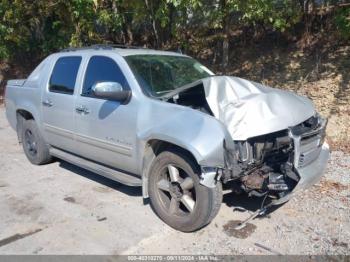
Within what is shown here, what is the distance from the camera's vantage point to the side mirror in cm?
458

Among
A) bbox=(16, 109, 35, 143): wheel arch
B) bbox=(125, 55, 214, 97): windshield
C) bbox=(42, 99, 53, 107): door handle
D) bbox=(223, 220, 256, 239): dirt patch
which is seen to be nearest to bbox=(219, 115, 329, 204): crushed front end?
bbox=(223, 220, 256, 239): dirt patch

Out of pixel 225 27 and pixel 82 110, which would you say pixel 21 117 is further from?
pixel 225 27

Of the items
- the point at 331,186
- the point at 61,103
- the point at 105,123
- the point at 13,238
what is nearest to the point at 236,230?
the point at 331,186

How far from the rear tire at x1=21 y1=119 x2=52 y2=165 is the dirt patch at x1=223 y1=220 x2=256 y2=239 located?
344 cm

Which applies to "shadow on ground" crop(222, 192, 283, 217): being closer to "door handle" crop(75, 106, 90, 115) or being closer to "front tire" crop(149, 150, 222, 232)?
"front tire" crop(149, 150, 222, 232)

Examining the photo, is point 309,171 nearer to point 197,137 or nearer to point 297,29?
point 197,137

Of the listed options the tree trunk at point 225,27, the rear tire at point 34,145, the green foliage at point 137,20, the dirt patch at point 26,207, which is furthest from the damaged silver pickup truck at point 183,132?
the tree trunk at point 225,27

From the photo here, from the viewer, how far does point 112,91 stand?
4633mm

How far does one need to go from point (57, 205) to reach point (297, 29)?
7796 millimetres

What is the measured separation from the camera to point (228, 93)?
4453 mm

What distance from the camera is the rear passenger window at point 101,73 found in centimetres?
501

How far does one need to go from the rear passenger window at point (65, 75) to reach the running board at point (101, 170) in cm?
92

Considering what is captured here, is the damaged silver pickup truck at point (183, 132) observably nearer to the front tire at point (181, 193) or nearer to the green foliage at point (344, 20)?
the front tire at point (181, 193)

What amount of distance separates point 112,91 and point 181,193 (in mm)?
1375
